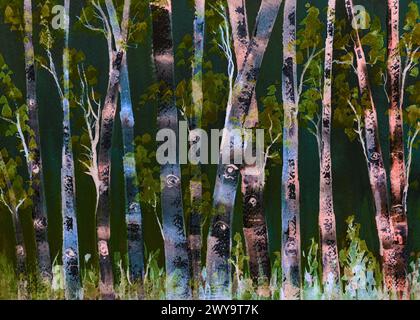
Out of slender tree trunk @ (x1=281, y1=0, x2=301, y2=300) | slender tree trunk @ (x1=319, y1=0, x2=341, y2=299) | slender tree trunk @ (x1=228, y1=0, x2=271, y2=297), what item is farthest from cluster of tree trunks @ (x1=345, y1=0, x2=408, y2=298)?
slender tree trunk @ (x1=228, y1=0, x2=271, y2=297)

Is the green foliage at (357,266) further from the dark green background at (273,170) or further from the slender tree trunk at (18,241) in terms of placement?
the slender tree trunk at (18,241)

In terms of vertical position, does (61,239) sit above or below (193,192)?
below

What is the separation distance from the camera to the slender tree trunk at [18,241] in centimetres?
359

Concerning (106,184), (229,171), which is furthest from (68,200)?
(229,171)

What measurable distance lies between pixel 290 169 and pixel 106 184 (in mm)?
1044

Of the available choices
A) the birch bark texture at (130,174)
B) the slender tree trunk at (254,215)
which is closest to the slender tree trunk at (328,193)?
the slender tree trunk at (254,215)

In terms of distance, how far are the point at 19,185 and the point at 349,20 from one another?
2.11 metres

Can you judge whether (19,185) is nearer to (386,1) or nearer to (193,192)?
(193,192)

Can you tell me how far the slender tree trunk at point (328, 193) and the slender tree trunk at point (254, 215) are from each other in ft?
1.06

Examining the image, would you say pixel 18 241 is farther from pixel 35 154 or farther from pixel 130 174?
pixel 130 174

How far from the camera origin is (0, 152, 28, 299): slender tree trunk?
11.8 ft

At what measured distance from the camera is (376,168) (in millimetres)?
3469

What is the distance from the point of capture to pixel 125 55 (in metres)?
3.53
